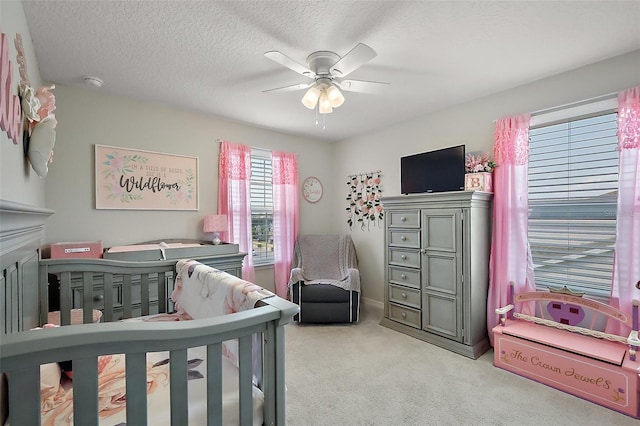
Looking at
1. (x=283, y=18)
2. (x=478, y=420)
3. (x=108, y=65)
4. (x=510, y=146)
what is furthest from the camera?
(x=510, y=146)

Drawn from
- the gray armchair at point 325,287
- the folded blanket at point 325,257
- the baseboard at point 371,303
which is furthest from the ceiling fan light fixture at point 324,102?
the baseboard at point 371,303

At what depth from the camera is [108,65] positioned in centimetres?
220

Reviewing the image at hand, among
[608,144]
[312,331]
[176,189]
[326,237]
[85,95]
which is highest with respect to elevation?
[85,95]

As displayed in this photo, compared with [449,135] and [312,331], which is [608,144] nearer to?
[449,135]

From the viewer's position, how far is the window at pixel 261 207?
12.5 ft

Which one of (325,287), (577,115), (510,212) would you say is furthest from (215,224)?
(577,115)

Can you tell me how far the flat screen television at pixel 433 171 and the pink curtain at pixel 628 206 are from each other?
3.52 ft

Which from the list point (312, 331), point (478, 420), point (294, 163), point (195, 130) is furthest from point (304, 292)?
point (195, 130)

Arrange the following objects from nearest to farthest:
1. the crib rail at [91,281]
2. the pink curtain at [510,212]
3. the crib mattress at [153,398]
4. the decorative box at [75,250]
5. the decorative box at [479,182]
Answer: the crib mattress at [153,398], the crib rail at [91,281], the decorative box at [75,250], the pink curtain at [510,212], the decorative box at [479,182]

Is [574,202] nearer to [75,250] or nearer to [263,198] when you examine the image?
[263,198]

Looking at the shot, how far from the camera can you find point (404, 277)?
3166 mm

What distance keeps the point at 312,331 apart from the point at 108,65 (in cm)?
301

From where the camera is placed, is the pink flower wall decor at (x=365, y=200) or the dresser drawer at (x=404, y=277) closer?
the dresser drawer at (x=404, y=277)

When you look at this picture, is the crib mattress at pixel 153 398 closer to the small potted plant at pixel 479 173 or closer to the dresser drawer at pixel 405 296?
the dresser drawer at pixel 405 296
